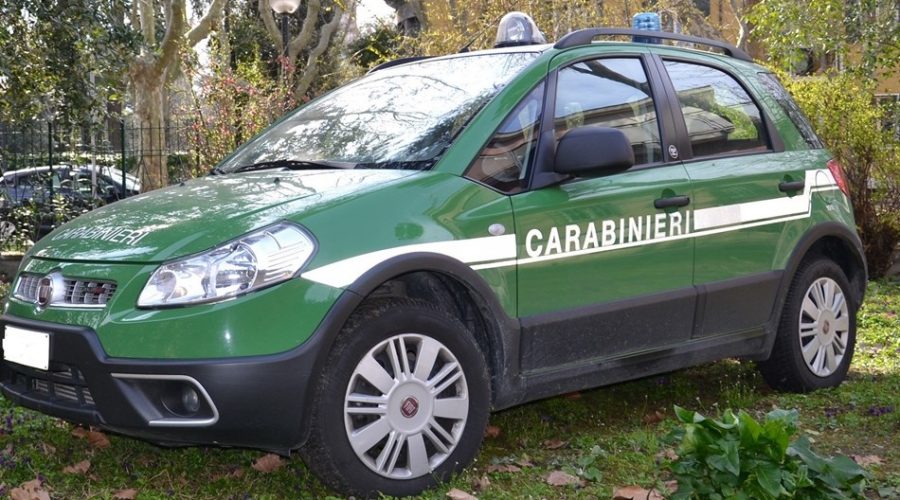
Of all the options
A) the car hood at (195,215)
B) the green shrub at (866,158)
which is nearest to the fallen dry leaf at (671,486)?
the car hood at (195,215)

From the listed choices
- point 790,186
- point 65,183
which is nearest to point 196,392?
point 790,186

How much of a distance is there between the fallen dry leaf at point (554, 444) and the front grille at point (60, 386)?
1.96 m

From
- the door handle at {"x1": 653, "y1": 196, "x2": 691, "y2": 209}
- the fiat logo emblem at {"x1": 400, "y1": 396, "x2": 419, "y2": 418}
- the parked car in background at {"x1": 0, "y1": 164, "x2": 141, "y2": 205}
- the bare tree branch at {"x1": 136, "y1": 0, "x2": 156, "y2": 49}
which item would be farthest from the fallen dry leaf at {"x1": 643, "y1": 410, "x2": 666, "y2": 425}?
the bare tree branch at {"x1": 136, "y1": 0, "x2": 156, "y2": 49}

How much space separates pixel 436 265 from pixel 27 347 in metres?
1.49

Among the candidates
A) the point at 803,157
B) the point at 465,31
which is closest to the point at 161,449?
the point at 803,157

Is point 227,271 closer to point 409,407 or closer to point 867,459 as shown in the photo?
point 409,407

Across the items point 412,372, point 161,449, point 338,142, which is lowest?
point 161,449

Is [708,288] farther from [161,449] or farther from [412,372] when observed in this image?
[161,449]

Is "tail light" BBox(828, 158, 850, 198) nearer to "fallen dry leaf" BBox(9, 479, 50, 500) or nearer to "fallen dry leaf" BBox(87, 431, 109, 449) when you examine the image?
"fallen dry leaf" BBox(87, 431, 109, 449)

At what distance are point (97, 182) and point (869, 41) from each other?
8.92 metres

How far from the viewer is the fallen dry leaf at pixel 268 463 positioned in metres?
4.61

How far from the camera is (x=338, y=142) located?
15.9 feet

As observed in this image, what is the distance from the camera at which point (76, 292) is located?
4.01m

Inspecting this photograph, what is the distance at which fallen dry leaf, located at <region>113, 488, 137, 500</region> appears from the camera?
4.21m
